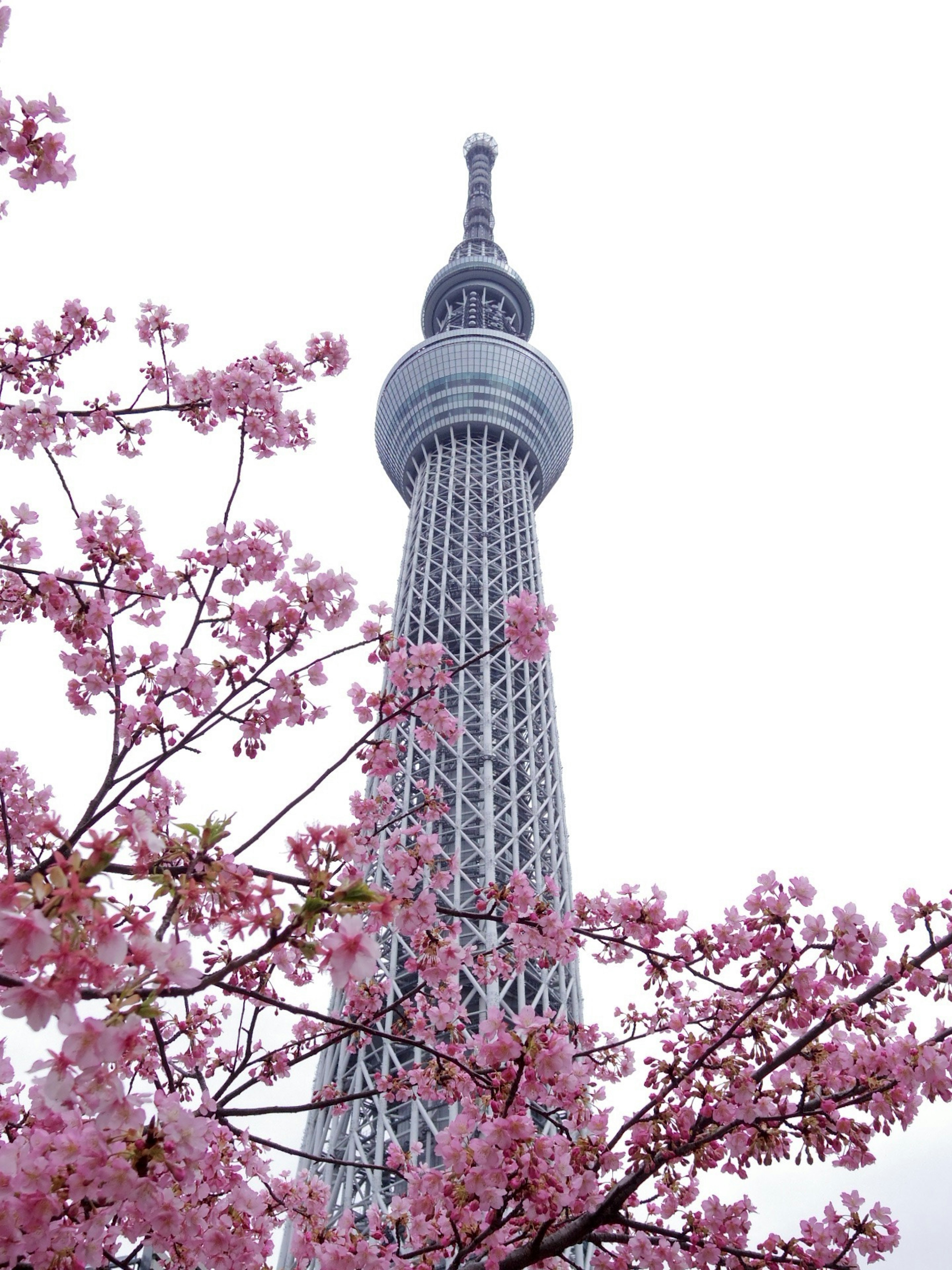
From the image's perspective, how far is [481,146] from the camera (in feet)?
222

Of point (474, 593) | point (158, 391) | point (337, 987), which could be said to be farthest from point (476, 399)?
point (337, 987)

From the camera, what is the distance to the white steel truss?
2672cm

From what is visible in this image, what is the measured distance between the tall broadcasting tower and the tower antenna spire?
9.0 inches

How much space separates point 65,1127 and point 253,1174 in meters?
2.68

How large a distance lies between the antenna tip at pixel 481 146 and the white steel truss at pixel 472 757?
31.6 metres

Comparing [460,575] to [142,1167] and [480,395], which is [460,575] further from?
[142,1167]

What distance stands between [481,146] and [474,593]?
43.7 meters

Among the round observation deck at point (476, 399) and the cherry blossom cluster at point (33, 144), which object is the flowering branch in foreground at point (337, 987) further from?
the round observation deck at point (476, 399)

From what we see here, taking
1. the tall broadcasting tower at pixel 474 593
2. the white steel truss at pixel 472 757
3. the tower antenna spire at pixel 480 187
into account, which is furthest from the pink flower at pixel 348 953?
the tower antenna spire at pixel 480 187

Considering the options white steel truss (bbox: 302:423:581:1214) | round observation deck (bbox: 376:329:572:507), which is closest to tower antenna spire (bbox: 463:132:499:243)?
round observation deck (bbox: 376:329:572:507)

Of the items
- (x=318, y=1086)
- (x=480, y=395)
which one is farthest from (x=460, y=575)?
(x=318, y=1086)

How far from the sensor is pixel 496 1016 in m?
3.35

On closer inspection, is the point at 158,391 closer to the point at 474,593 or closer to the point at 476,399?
the point at 474,593

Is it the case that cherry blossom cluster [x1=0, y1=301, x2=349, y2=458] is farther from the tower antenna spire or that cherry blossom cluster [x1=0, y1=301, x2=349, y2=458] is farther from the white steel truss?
the tower antenna spire
